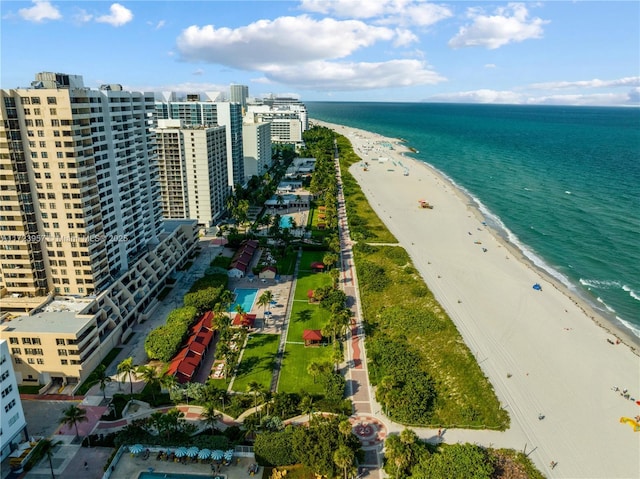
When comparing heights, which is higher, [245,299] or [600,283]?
[600,283]

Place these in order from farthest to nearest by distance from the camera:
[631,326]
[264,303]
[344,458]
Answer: [631,326]
[264,303]
[344,458]

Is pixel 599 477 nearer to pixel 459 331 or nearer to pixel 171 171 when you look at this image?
pixel 459 331

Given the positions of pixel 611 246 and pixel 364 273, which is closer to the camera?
pixel 364 273

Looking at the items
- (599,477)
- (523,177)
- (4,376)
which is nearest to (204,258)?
(4,376)

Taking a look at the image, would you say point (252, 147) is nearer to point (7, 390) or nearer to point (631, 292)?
point (631, 292)

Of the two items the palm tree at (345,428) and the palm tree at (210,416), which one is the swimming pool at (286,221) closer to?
the palm tree at (210,416)

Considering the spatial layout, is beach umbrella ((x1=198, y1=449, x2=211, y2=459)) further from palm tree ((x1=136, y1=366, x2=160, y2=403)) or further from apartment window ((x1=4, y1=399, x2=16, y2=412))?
apartment window ((x1=4, y1=399, x2=16, y2=412))

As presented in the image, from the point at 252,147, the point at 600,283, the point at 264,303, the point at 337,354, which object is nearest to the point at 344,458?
the point at 337,354
